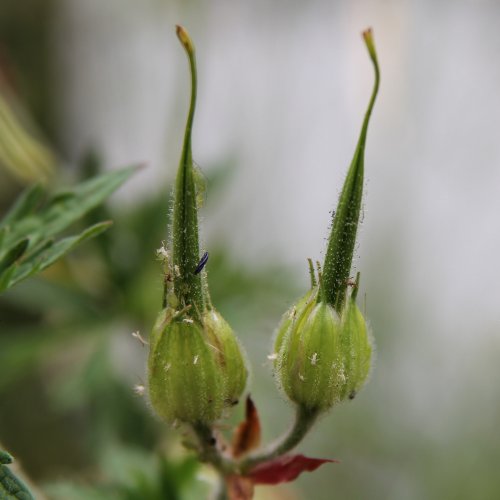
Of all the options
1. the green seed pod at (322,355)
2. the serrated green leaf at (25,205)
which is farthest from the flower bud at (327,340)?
the serrated green leaf at (25,205)

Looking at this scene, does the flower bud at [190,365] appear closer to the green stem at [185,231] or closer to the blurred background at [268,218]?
the green stem at [185,231]

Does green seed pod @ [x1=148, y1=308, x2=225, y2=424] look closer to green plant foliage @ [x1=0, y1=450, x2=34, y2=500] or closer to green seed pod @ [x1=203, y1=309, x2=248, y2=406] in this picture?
green seed pod @ [x1=203, y1=309, x2=248, y2=406]

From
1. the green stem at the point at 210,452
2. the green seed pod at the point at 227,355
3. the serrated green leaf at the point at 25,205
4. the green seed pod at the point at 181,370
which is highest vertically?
the serrated green leaf at the point at 25,205

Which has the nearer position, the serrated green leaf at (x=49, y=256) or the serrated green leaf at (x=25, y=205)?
the serrated green leaf at (x=49, y=256)

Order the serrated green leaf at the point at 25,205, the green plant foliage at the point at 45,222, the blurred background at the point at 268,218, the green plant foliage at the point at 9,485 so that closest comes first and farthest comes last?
1. the green plant foliage at the point at 9,485
2. the green plant foliage at the point at 45,222
3. the serrated green leaf at the point at 25,205
4. the blurred background at the point at 268,218

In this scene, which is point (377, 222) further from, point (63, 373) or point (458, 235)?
point (63, 373)

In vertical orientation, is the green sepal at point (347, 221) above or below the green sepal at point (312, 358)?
above
